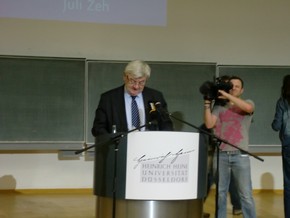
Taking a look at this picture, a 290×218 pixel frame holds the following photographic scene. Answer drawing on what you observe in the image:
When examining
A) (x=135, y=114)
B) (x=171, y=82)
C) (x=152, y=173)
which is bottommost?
(x=152, y=173)

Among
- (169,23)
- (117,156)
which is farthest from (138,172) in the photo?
(169,23)

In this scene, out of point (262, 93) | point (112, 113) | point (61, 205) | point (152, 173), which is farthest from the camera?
point (262, 93)

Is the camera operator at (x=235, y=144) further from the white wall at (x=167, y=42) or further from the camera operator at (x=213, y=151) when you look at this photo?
the white wall at (x=167, y=42)

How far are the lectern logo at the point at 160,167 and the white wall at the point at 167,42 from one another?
10.8 ft

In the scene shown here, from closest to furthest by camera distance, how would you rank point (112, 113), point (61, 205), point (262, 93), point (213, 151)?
1. point (112, 113)
2. point (213, 151)
3. point (61, 205)
4. point (262, 93)

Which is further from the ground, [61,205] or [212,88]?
[212,88]

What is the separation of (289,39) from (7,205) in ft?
13.0

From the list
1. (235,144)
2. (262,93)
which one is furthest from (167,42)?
(235,144)

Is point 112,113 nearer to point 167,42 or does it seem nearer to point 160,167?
point 160,167

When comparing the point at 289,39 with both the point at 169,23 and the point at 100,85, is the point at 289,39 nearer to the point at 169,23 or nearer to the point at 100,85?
the point at 169,23

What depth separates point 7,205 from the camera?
462cm

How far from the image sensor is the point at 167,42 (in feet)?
Result: 18.1

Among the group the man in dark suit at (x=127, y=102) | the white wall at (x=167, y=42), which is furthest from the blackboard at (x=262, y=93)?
the man in dark suit at (x=127, y=102)

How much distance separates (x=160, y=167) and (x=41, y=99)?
323 cm
